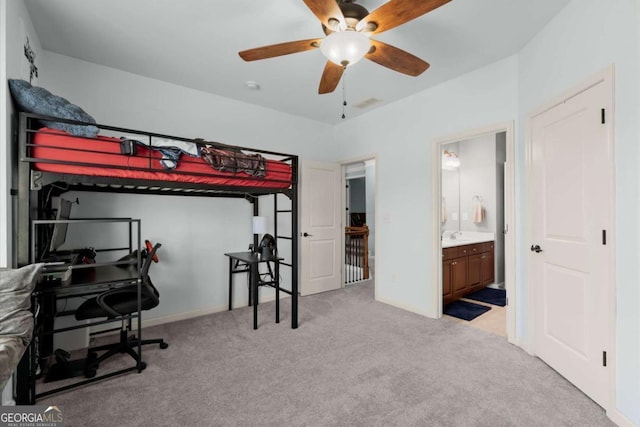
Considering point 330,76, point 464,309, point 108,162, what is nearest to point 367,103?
point 330,76

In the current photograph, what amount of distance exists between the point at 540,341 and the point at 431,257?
125 centimetres

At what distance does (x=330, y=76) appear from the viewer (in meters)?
2.26

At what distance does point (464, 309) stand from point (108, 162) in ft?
13.1

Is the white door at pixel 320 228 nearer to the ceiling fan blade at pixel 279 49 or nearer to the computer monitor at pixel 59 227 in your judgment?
the ceiling fan blade at pixel 279 49

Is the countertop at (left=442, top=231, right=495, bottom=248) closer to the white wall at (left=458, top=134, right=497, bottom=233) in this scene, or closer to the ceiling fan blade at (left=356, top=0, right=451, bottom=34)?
the white wall at (left=458, top=134, right=497, bottom=233)

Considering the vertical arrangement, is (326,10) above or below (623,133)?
above

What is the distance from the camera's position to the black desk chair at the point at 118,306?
2.20m

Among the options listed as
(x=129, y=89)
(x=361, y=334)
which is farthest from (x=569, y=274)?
(x=129, y=89)

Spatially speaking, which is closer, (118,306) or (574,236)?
(574,236)

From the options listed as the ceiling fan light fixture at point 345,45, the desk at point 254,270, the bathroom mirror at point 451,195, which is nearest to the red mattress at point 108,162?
the desk at point 254,270

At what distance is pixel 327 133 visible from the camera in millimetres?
4801

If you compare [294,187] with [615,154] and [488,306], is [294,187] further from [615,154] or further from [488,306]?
[488,306]

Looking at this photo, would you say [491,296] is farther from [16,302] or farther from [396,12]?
[16,302]

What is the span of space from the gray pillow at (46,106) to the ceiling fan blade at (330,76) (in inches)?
64.6
